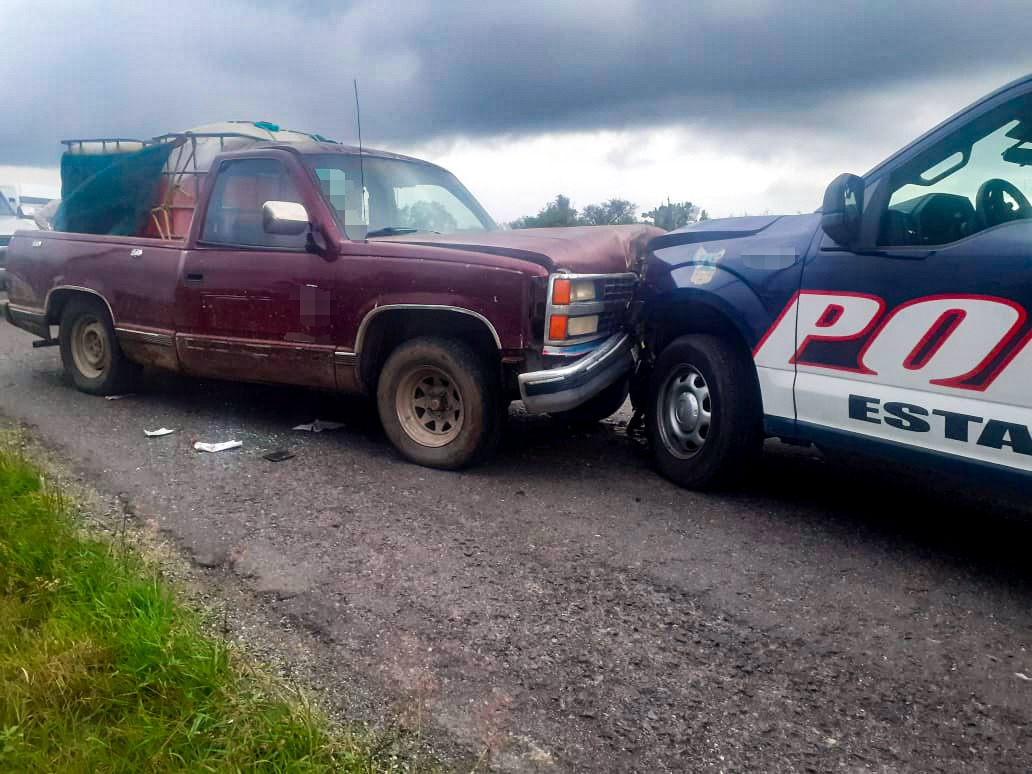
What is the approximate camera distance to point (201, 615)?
3164mm

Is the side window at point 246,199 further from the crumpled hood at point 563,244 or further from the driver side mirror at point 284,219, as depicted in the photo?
the crumpled hood at point 563,244

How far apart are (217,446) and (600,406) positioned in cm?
251

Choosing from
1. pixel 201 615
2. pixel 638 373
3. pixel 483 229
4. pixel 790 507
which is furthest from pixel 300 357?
pixel 790 507

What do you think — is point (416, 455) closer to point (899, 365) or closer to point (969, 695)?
point (899, 365)

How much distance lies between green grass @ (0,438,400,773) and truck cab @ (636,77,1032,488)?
2604 millimetres

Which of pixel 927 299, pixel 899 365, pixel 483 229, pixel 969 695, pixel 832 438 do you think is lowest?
pixel 969 695

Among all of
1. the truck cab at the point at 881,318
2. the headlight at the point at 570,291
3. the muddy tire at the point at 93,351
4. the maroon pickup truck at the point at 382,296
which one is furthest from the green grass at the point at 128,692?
the muddy tire at the point at 93,351

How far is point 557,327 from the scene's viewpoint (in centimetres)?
459

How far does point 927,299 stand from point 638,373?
2.06 metres

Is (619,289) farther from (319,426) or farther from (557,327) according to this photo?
(319,426)

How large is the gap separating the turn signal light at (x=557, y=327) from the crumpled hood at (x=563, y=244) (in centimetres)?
27

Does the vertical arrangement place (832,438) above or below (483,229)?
below

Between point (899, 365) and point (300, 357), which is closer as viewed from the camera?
point (899, 365)

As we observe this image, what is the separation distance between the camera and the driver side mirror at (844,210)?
392 cm
